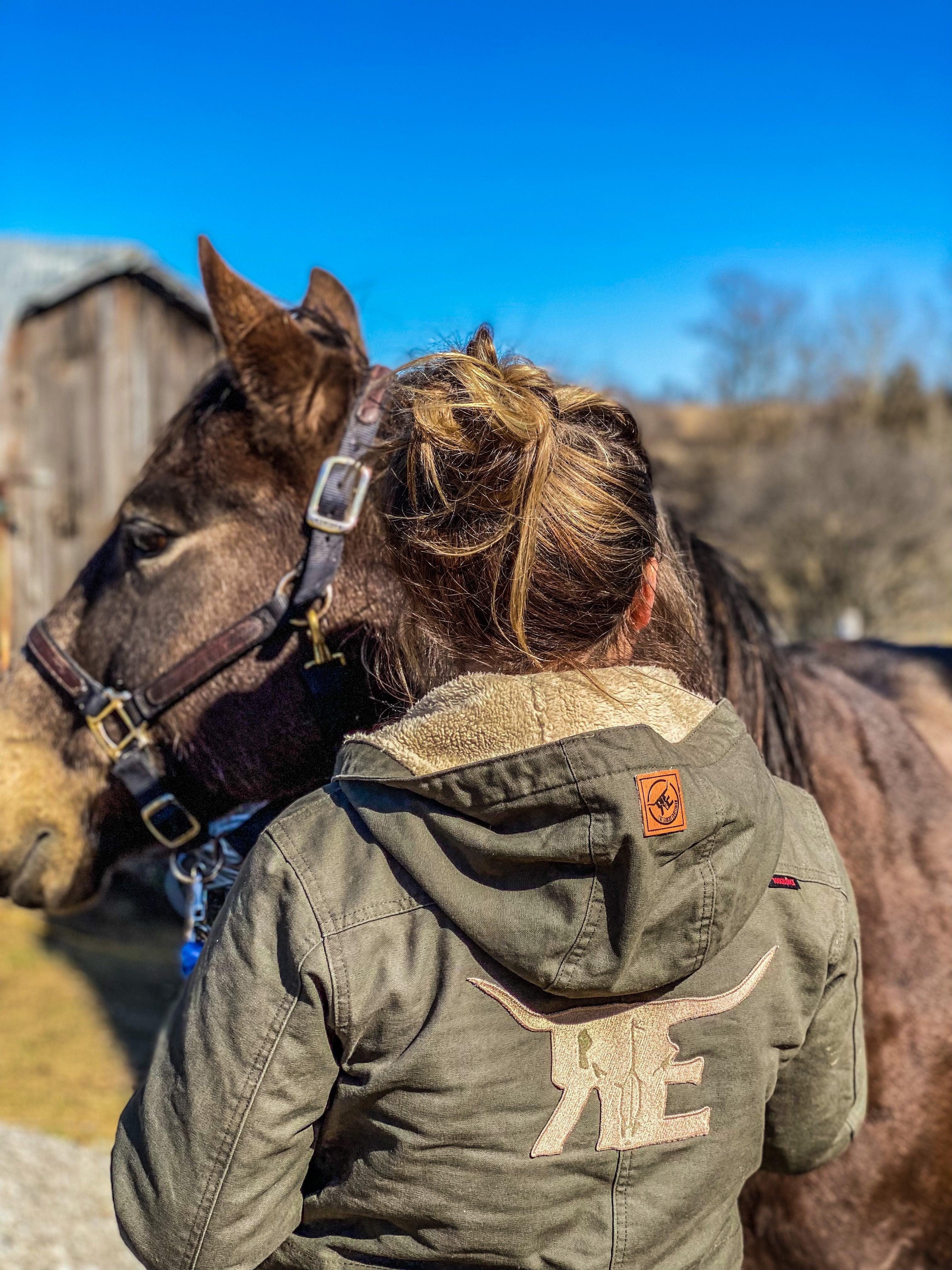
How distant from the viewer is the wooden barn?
6930mm

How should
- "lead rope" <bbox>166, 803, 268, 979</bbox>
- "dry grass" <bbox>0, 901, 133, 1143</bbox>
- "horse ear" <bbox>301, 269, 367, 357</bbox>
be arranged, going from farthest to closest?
"dry grass" <bbox>0, 901, 133, 1143</bbox> < "horse ear" <bbox>301, 269, 367, 357</bbox> < "lead rope" <bbox>166, 803, 268, 979</bbox>

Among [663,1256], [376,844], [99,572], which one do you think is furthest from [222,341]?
[663,1256]

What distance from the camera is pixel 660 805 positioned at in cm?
106

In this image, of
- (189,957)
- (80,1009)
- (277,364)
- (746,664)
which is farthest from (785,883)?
(80,1009)

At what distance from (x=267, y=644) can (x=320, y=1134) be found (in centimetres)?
85

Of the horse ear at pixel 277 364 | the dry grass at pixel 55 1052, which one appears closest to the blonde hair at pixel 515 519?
the horse ear at pixel 277 364

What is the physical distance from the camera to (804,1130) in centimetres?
142

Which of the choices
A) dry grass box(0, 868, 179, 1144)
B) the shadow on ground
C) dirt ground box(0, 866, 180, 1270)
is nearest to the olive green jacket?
dirt ground box(0, 866, 180, 1270)

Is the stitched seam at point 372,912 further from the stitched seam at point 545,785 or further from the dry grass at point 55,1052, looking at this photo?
the dry grass at point 55,1052

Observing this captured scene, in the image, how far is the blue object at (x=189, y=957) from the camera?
171 centimetres

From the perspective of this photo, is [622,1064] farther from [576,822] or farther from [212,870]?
[212,870]

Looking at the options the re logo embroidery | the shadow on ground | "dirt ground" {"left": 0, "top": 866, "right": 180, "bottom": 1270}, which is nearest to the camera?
the re logo embroidery

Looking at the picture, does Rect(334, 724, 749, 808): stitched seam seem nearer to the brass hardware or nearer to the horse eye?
the brass hardware

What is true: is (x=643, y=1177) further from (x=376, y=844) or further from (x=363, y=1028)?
(x=376, y=844)
